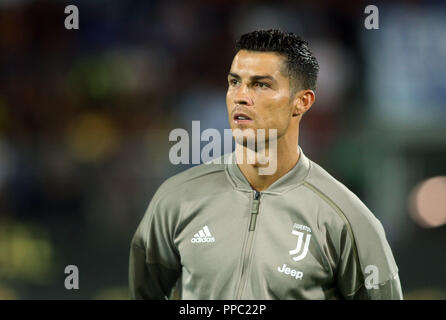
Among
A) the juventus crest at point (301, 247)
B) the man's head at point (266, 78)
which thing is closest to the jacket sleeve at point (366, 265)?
the juventus crest at point (301, 247)

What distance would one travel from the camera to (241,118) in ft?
9.61

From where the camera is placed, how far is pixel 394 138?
7.85m

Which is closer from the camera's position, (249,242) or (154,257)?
(249,242)

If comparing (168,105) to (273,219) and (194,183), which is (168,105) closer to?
(194,183)

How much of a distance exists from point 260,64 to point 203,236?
77 cm

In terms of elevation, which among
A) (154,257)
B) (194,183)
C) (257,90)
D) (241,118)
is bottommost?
(154,257)

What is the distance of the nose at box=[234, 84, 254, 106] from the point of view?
2.91 meters

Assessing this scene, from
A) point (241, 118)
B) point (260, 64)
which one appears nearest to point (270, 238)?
point (241, 118)

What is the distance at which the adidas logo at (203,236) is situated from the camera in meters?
3.03

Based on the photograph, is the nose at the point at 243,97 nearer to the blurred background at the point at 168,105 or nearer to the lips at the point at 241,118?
the lips at the point at 241,118
